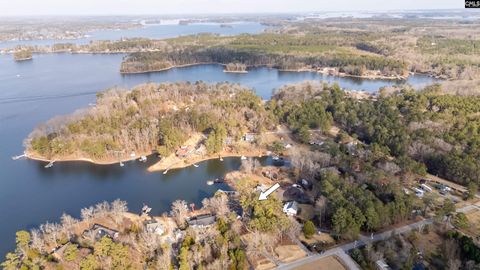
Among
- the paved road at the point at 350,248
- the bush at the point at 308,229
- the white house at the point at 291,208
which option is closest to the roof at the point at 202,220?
the white house at the point at 291,208

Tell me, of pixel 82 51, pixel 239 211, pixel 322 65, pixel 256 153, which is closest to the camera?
pixel 239 211

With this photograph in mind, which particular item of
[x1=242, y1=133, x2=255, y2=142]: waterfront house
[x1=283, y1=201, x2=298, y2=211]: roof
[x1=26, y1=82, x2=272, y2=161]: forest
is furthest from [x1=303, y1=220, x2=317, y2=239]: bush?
[x1=242, y1=133, x2=255, y2=142]: waterfront house

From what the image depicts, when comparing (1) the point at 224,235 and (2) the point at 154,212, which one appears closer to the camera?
(1) the point at 224,235

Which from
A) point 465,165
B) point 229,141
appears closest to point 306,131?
point 229,141

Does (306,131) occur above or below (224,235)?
above

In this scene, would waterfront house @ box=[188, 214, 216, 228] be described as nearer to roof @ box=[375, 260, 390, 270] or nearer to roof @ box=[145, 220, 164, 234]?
roof @ box=[145, 220, 164, 234]

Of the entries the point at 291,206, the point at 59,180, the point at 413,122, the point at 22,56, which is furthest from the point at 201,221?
the point at 22,56

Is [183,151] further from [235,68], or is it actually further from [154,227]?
[235,68]

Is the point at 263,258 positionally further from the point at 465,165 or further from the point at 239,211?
the point at 465,165
